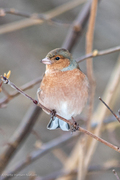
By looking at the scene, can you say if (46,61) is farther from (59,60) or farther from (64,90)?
(64,90)

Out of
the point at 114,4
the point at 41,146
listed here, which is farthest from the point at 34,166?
the point at 114,4

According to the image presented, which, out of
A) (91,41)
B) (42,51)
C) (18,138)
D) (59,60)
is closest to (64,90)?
(59,60)

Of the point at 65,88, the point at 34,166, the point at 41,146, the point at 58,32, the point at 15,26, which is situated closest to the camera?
the point at 65,88

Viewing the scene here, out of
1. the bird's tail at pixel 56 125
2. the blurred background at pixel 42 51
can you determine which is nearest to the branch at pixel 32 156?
the bird's tail at pixel 56 125

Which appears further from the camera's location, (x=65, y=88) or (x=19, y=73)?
(x=19, y=73)

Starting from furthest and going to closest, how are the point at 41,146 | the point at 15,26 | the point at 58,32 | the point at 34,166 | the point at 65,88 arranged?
the point at 58,32 → the point at 34,166 → the point at 15,26 → the point at 41,146 → the point at 65,88

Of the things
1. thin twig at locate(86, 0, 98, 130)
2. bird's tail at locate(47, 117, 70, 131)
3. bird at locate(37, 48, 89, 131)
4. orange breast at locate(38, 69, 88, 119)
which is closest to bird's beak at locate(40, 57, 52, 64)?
bird at locate(37, 48, 89, 131)

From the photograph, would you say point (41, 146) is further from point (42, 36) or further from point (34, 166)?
point (42, 36)

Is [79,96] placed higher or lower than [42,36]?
lower
